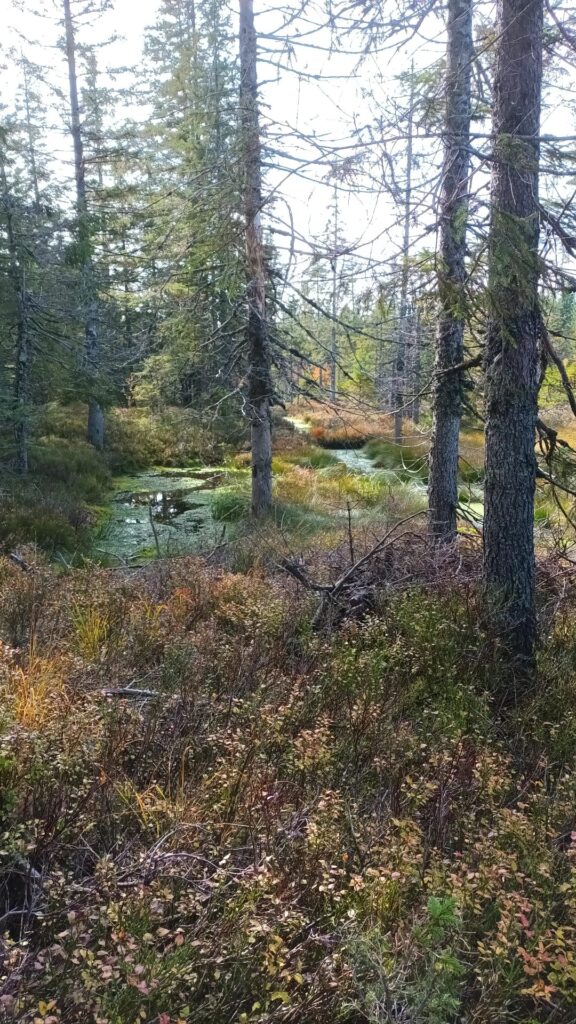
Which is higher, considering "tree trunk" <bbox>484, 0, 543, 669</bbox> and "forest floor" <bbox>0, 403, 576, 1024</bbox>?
"tree trunk" <bbox>484, 0, 543, 669</bbox>

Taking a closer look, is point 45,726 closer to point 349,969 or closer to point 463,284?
point 349,969

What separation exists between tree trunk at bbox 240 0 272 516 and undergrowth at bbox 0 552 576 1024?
20.1ft

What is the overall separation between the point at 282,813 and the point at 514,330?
376 cm

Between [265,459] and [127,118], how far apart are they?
19160 mm

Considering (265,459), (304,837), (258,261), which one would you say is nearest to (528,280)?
(304,837)

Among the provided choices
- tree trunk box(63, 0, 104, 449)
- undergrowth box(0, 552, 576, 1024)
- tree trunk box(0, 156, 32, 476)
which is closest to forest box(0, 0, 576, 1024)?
undergrowth box(0, 552, 576, 1024)

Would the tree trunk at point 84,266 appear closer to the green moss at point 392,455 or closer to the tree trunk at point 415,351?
the green moss at point 392,455

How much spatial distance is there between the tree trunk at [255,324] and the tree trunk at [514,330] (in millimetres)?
4416

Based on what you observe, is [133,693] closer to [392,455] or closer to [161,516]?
[161,516]

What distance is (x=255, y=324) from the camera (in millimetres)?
10719

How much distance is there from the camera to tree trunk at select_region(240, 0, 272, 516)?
8.94 metres

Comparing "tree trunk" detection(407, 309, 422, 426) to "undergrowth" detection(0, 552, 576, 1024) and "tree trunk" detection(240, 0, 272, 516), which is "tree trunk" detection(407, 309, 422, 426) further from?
"undergrowth" detection(0, 552, 576, 1024)

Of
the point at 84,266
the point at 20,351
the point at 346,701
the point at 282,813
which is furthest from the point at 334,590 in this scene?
the point at 84,266

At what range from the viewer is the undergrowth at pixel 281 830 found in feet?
6.06
